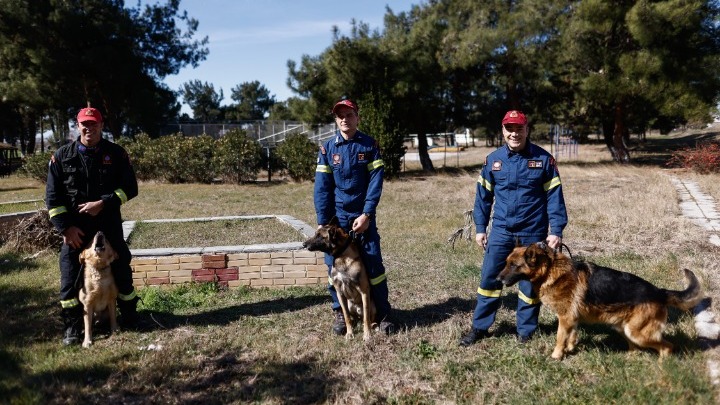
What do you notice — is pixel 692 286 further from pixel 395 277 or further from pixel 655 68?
pixel 655 68

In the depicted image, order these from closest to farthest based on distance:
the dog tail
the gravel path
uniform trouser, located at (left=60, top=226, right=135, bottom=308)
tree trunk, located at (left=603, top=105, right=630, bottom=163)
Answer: the dog tail < the gravel path < uniform trouser, located at (left=60, top=226, right=135, bottom=308) < tree trunk, located at (left=603, top=105, right=630, bottom=163)

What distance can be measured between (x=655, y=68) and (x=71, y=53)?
23591 millimetres

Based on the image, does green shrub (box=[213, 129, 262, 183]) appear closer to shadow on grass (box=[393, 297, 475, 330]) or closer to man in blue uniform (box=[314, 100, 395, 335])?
shadow on grass (box=[393, 297, 475, 330])

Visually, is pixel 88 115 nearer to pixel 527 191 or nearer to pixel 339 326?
pixel 339 326

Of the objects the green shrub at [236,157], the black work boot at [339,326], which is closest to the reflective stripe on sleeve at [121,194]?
the black work boot at [339,326]

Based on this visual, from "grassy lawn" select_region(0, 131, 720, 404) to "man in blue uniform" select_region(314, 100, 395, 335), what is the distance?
0.55 m

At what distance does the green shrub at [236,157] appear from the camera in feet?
59.2

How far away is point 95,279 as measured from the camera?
4.23m

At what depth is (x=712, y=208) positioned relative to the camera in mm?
10383

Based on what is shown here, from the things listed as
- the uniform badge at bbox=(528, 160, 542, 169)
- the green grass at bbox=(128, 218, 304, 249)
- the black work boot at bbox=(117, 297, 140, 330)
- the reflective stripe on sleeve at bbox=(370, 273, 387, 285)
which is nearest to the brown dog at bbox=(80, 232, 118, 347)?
the black work boot at bbox=(117, 297, 140, 330)

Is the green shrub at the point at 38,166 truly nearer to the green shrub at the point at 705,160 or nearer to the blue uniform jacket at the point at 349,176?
the blue uniform jacket at the point at 349,176

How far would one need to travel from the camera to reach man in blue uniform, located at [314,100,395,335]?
4.21 m

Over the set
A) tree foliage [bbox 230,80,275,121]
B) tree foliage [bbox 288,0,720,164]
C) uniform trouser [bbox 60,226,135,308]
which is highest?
tree foliage [bbox 230,80,275,121]

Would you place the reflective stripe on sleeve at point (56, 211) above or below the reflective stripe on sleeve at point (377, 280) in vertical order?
above
